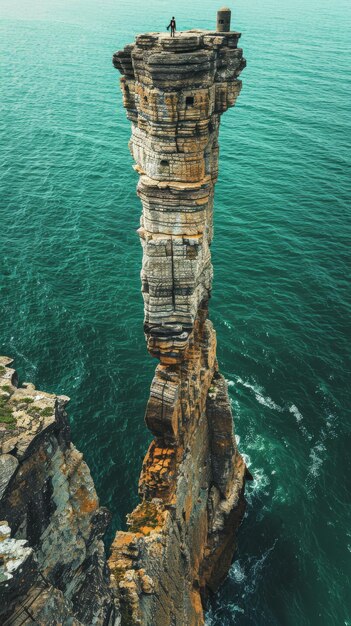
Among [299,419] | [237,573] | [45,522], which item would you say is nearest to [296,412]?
[299,419]

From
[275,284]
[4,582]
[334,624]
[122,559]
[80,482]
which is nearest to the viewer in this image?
[4,582]

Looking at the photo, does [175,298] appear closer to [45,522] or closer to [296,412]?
[45,522]

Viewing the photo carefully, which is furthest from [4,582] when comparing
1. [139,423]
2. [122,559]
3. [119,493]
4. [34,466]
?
[139,423]

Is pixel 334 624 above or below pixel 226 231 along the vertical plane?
below

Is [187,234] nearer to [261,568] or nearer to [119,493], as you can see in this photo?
[119,493]

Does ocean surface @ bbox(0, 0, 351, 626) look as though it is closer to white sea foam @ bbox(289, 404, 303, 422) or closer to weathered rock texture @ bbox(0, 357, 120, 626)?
white sea foam @ bbox(289, 404, 303, 422)

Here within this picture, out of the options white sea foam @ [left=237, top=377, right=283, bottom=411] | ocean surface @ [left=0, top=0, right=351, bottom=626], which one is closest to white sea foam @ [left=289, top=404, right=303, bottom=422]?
ocean surface @ [left=0, top=0, right=351, bottom=626]
